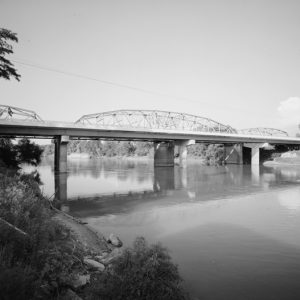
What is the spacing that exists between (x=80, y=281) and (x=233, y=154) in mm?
98888

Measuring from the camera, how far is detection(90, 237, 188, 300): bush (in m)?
6.70

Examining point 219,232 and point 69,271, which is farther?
point 219,232

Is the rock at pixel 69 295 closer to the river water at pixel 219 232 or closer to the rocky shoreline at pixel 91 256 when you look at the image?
the rocky shoreline at pixel 91 256

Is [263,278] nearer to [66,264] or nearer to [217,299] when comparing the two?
[217,299]

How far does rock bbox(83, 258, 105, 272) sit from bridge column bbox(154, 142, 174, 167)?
74.5 meters

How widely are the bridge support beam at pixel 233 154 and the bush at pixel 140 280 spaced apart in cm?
9466

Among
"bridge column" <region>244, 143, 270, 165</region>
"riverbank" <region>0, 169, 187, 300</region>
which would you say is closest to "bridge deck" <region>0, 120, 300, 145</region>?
"bridge column" <region>244, 143, 270, 165</region>

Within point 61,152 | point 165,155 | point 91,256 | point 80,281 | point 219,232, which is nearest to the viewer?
point 80,281

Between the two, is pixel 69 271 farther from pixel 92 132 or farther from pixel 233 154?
pixel 233 154

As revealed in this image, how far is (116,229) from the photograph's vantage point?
1590 centimetres

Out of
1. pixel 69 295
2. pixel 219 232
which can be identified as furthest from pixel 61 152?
pixel 69 295

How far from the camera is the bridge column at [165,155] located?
276 ft

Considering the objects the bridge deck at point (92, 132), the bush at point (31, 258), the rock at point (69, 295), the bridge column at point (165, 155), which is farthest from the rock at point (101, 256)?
the bridge column at point (165, 155)

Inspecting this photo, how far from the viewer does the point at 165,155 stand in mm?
84438
